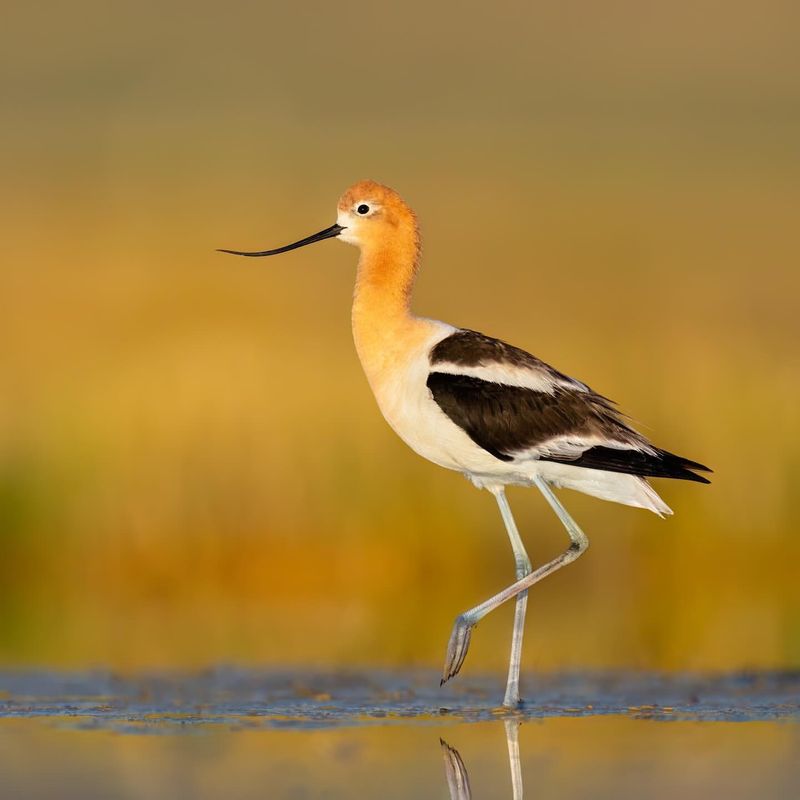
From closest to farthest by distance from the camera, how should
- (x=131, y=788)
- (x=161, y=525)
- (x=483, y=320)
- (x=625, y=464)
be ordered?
1. (x=131, y=788)
2. (x=625, y=464)
3. (x=161, y=525)
4. (x=483, y=320)

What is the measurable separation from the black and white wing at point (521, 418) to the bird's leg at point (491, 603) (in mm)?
243

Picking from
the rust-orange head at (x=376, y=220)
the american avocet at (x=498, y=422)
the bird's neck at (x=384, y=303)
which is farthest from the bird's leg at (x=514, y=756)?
the rust-orange head at (x=376, y=220)

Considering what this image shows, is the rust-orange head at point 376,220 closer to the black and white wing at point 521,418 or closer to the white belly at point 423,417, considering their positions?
the white belly at point 423,417

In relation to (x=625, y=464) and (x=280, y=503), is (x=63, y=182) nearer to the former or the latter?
(x=280, y=503)

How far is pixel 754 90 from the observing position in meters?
34.5

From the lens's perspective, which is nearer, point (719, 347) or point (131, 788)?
point (131, 788)

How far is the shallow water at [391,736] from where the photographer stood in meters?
8.33

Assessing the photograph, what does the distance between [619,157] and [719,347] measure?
13.8 m

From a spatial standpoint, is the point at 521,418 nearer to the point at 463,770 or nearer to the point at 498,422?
the point at 498,422

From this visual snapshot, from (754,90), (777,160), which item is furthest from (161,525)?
(754,90)

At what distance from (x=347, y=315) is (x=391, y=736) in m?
12.4

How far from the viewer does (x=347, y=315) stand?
847 inches

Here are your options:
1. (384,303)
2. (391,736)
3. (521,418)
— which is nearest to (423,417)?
(521,418)

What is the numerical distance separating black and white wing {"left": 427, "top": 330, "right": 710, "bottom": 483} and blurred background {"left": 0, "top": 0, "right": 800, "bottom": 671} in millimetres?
392
